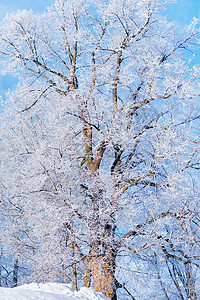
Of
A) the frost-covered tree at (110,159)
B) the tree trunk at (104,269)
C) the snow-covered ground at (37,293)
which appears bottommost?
the snow-covered ground at (37,293)

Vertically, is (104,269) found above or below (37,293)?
above

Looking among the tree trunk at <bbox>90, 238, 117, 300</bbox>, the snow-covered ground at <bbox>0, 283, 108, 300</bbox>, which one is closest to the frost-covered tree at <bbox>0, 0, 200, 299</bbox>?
the tree trunk at <bbox>90, 238, 117, 300</bbox>

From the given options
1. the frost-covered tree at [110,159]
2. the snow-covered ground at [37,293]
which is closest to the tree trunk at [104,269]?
the frost-covered tree at [110,159]

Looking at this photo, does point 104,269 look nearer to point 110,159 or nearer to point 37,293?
point 37,293

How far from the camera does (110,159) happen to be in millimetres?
9734

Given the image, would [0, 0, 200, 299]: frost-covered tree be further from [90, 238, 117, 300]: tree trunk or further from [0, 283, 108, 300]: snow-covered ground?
[0, 283, 108, 300]: snow-covered ground

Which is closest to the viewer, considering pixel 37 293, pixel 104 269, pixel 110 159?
pixel 37 293

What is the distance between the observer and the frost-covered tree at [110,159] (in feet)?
20.7

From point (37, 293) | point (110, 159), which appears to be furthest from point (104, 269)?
point (110, 159)

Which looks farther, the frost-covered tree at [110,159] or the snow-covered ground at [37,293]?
the frost-covered tree at [110,159]

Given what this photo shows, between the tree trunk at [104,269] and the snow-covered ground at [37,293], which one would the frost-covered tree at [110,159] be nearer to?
the tree trunk at [104,269]

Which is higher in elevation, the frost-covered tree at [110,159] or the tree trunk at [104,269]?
the frost-covered tree at [110,159]

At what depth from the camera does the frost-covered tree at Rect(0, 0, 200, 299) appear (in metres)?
6.31

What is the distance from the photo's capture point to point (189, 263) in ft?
22.2
